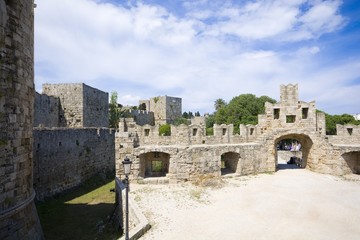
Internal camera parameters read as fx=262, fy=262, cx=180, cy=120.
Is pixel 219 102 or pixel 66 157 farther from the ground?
pixel 219 102

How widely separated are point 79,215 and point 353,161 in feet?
54.7

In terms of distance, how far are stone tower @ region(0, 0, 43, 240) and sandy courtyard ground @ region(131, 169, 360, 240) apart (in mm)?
3355

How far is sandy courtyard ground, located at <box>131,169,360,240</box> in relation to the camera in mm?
7889

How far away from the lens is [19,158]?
20.0ft

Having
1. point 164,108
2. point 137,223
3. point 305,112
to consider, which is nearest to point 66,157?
point 137,223

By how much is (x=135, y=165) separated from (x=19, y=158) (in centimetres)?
819

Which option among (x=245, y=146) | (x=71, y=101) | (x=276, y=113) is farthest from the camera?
(x=71, y=101)

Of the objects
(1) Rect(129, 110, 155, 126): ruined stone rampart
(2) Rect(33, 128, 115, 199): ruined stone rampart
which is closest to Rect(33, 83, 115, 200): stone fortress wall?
(2) Rect(33, 128, 115, 199): ruined stone rampart

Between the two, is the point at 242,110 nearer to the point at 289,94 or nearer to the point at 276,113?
the point at 276,113

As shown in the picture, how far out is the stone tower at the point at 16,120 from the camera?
5547 millimetres

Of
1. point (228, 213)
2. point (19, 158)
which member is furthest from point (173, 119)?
point (19, 158)

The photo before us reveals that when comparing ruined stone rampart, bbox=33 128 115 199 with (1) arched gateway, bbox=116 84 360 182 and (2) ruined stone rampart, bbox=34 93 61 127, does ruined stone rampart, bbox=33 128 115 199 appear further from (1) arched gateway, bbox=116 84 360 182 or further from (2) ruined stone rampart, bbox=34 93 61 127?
(1) arched gateway, bbox=116 84 360 182

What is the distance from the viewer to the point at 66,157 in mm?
15516

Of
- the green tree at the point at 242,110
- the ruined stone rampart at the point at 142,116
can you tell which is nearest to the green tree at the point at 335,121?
the green tree at the point at 242,110
